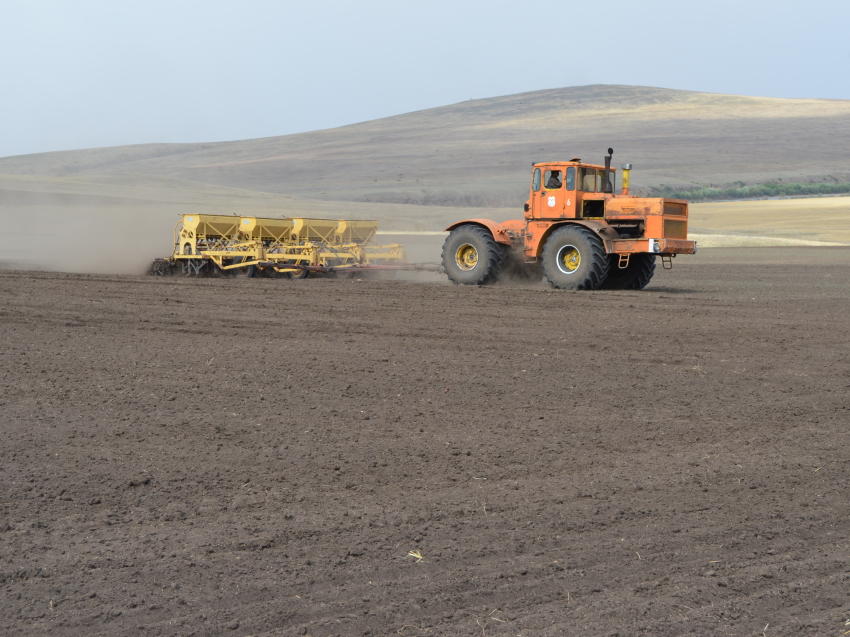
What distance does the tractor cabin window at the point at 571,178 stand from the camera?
16.7 metres

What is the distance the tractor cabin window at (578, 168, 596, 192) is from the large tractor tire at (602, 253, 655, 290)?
144 cm

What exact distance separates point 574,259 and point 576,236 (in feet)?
1.90

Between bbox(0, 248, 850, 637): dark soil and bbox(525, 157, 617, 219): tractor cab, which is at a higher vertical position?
bbox(525, 157, 617, 219): tractor cab

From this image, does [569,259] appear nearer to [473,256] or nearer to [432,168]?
[473,256]

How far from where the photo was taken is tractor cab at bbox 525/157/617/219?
54.9 feet

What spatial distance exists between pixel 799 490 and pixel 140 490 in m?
4.21

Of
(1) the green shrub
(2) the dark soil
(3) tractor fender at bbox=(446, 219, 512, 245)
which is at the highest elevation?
(1) the green shrub

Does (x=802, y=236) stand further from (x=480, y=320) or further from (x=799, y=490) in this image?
(x=799, y=490)

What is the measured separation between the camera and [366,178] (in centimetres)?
8956

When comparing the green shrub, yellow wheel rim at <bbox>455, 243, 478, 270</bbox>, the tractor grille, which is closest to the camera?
the tractor grille

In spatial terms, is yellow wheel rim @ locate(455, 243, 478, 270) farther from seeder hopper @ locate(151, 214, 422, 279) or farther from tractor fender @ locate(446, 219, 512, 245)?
seeder hopper @ locate(151, 214, 422, 279)

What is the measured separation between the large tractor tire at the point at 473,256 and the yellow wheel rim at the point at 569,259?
4.54 ft

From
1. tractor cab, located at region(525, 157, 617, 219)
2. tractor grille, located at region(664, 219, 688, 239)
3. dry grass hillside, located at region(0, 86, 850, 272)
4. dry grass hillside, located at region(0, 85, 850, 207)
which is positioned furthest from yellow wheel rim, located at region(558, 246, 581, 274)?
dry grass hillside, located at region(0, 85, 850, 207)

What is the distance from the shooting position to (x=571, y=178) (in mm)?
16734
